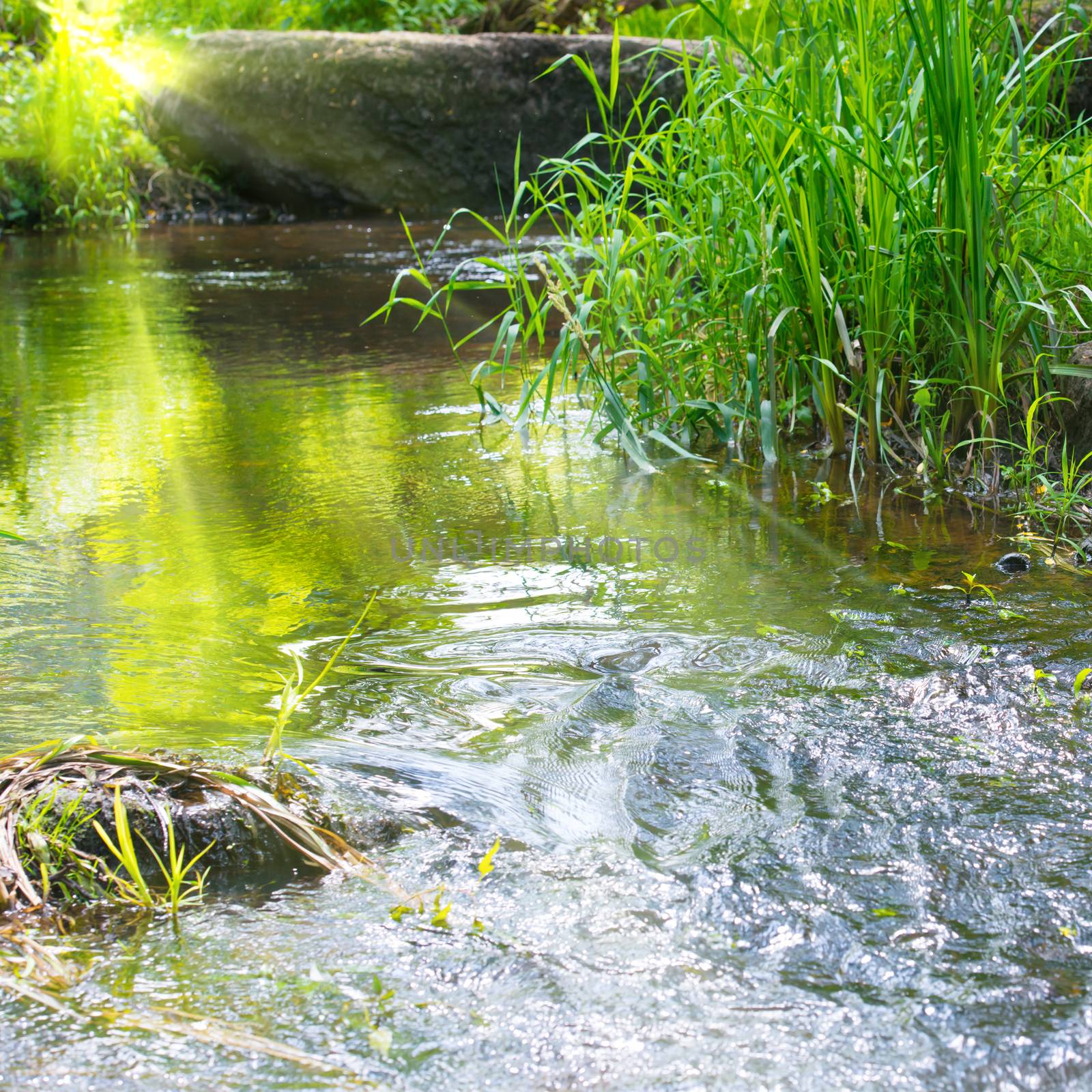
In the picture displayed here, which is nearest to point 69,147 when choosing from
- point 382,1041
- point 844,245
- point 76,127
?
point 76,127

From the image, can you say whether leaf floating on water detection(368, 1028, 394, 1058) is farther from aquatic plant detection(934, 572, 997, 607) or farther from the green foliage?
the green foliage

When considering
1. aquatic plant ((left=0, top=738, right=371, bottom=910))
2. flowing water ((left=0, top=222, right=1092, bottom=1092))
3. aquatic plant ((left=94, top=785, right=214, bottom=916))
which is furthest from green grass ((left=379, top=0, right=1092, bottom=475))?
aquatic plant ((left=94, top=785, right=214, bottom=916))

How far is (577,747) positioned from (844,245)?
1.82 metres

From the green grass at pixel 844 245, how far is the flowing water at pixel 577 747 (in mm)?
239

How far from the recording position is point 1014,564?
239 centimetres

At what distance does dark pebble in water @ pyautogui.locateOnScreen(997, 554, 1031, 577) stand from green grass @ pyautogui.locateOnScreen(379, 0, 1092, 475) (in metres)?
0.54

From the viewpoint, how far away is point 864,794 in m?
1.55

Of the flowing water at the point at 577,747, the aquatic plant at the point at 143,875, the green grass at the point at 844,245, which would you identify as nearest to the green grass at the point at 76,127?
the flowing water at the point at 577,747

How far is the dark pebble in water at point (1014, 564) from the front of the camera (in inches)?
93.7

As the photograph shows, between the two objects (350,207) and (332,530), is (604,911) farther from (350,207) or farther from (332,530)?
(350,207)

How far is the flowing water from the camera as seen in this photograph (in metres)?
1.14

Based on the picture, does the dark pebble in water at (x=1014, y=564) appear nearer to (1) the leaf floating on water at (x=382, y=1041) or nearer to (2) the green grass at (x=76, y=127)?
(1) the leaf floating on water at (x=382, y=1041)

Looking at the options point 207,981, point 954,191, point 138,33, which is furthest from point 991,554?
point 138,33

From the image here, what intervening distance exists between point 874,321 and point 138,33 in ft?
35.8
